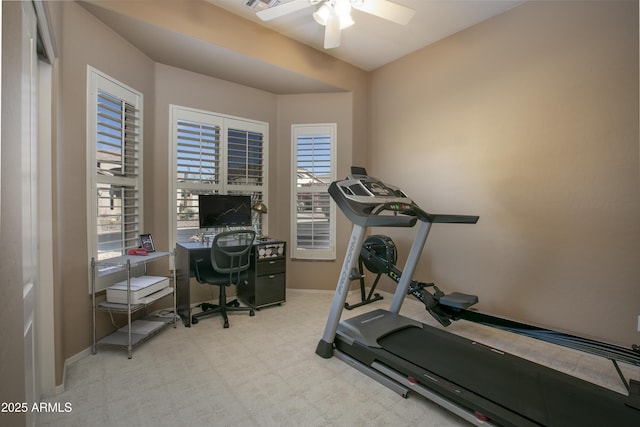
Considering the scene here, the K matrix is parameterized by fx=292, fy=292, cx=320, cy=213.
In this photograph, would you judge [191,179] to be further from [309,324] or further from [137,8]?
[309,324]

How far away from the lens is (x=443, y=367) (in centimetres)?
195

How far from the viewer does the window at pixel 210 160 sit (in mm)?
3523

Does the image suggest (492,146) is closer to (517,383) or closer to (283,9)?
(517,383)

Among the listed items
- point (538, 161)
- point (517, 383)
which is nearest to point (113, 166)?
point (517, 383)

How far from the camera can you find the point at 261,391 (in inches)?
78.9

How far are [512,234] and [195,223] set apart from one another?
358 centimetres

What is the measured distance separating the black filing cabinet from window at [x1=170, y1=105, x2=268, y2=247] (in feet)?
2.01

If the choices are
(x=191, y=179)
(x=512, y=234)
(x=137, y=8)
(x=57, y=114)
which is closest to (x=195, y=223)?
(x=191, y=179)

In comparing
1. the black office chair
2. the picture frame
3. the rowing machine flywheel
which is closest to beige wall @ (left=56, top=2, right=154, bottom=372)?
the picture frame

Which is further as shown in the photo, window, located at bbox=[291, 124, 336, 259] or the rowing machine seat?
window, located at bbox=[291, 124, 336, 259]

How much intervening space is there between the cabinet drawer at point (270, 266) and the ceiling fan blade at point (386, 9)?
2.76 metres

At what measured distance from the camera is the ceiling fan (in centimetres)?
237

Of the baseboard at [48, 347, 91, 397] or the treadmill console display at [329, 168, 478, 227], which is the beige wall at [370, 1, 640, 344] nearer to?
the treadmill console display at [329, 168, 478, 227]

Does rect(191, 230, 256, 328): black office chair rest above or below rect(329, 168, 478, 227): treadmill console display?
below
